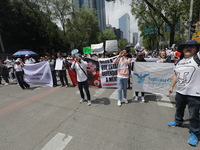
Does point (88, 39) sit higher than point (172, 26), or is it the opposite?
point (88, 39)

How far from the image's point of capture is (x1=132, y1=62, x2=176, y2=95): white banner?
397 cm

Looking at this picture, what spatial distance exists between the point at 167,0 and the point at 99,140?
14515 mm

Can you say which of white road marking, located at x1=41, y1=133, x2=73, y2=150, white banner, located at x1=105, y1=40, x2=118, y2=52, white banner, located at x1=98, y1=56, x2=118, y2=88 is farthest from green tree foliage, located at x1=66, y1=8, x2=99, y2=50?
white road marking, located at x1=41, y1=133, x2=73, y2=150

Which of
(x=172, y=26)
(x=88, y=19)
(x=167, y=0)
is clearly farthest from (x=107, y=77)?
(x=88, y=19)

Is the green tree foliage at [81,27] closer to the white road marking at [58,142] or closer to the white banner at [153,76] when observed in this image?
the white banner at [153,76]

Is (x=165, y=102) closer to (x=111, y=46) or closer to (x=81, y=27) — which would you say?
(x=111, y=46)

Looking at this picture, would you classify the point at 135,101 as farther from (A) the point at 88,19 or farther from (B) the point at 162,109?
(A) the point at 88,19

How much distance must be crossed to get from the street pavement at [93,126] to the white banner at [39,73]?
9.38ft

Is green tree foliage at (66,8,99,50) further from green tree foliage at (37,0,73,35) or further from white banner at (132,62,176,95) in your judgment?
white banner at (132,62,176,95)

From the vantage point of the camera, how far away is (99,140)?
2365 mm

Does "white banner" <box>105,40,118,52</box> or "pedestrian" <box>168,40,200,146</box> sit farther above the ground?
"white banner" <box>105,40,118,52</box>

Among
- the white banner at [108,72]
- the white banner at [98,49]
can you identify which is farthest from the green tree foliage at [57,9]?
the white banner at [108,72]

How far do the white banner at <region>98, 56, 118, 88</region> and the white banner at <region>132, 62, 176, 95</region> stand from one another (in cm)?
132

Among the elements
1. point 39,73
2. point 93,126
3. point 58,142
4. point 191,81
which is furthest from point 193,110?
point 39,73
